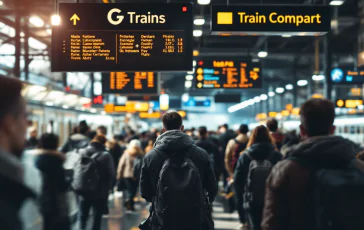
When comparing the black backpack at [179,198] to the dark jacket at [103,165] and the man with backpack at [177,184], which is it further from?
the dark jacket at [103,165]

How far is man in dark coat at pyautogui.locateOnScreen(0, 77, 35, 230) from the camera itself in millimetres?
1511

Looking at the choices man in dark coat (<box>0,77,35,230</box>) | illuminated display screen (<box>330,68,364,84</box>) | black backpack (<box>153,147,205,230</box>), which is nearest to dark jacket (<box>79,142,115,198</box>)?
black backpack (<box>153,147,205,230</box>)

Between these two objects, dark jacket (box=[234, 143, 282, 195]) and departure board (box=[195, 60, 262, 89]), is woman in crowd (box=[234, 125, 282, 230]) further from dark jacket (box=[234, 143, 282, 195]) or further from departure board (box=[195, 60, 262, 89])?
departure board (box=[195, 60, 262, 89])

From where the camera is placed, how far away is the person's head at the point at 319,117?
2688mm

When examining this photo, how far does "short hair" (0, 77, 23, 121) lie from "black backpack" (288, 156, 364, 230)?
135cm

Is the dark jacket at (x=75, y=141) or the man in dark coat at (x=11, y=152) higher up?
the man in dark coat at (x=11, y=152)

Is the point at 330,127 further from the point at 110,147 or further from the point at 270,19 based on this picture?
the point at 110,147

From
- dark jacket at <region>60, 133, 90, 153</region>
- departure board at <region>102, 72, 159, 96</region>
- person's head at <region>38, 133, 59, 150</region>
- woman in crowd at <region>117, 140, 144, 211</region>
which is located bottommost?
woman in crowd at <region>117, 140, 144, 211</region>

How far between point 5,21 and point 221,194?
1250 centimetres

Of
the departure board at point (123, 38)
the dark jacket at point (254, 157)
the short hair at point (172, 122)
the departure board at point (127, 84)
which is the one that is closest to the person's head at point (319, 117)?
the short hair at point (172, 122)

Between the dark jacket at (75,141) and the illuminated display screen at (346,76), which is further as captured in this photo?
the illuminated display screen at (346,76)

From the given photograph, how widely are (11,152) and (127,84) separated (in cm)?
1465

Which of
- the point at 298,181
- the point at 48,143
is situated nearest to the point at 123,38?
the point at 48,143

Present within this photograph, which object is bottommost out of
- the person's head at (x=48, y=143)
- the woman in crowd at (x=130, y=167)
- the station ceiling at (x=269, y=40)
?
the woman in crowd at (x=130, y=167)
